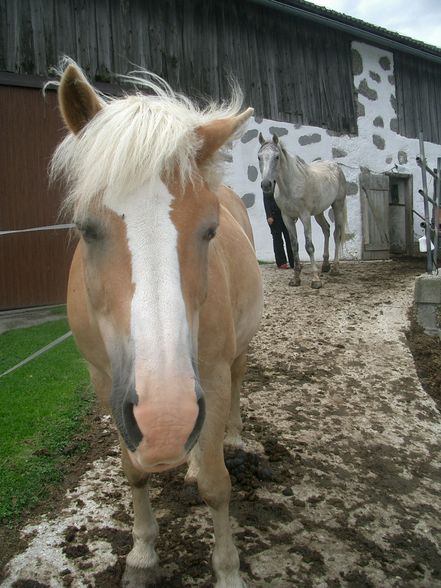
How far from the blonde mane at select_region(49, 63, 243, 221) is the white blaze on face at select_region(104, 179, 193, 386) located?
52mm

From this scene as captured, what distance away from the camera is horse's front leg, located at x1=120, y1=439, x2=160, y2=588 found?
182 centimetres

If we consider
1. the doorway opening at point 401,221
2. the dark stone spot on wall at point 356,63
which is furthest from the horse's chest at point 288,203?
the doorway opening at point 401,221

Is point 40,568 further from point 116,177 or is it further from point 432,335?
point 432,335

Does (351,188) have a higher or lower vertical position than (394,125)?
lower

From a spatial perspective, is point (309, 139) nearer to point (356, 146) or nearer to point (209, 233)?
point (356, 146)

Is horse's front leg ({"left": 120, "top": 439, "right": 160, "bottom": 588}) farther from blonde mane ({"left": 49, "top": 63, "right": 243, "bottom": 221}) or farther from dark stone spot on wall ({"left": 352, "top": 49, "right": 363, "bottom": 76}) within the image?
dark stone spot on wall ({"left": 352, "top": 49, "right": 363, "bottom": 76})

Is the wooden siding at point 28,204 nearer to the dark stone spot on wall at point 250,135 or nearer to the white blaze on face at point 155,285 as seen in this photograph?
the dark stone spot on wall at point 250,135

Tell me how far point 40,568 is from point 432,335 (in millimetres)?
4551

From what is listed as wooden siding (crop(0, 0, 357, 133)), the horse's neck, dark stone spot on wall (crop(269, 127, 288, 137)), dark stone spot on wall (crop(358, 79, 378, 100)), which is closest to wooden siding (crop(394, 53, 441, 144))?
dark stone spot on wall (crop(358, 79, 378, 100))

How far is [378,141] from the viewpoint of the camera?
1070cm

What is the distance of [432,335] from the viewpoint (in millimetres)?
5148

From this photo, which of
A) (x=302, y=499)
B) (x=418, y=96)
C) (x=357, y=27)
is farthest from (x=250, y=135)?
(x=302, y=499)

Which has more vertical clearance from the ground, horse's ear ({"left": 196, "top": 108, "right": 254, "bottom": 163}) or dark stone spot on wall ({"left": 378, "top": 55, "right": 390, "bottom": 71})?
dark stone spot on wall ({"left": 378, "top": 55, "right": 390, "bottom": 71})

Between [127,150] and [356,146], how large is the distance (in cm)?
1003
